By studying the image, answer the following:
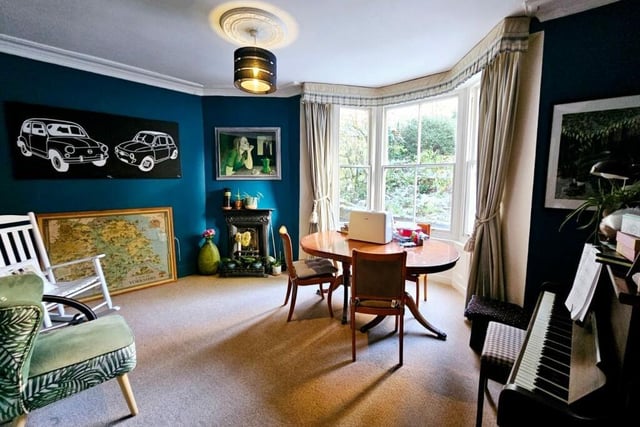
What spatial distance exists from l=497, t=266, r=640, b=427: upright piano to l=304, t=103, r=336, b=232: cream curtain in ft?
9.26

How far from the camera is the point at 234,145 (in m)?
3.95

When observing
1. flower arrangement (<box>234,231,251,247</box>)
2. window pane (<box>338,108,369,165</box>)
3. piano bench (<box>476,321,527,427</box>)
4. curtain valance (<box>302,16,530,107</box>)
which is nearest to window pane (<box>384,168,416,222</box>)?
window pane (<box>338,108,369,165</box>)

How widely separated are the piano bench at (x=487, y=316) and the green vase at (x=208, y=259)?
9.97 feet

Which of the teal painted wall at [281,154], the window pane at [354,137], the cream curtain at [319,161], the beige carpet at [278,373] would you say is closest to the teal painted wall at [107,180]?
the teal painted wall at [281,154]

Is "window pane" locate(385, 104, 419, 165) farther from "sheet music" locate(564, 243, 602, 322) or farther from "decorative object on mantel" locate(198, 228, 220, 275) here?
"decorative object on mantel" locate(198, 228, 220, 275)

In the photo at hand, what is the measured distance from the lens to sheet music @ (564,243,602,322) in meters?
1.24

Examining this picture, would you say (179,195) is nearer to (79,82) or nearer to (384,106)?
(79,82)

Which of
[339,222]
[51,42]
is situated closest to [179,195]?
[51,42]

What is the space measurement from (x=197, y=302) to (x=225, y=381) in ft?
4.48

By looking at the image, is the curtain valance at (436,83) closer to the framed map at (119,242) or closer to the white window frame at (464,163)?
the white window frame at (464,163)

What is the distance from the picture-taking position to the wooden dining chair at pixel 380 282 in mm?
Result: 1942

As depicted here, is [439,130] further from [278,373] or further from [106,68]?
[106,68]

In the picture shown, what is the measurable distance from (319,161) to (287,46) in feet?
4.89

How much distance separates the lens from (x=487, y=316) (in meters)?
2.07
